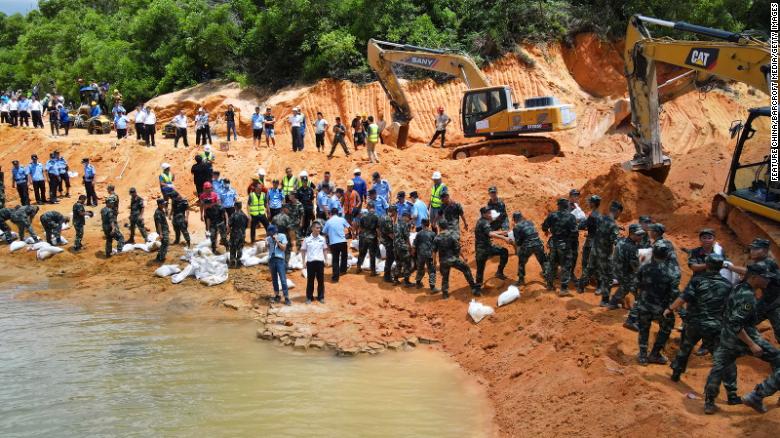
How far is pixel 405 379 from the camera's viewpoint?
10.7 meters

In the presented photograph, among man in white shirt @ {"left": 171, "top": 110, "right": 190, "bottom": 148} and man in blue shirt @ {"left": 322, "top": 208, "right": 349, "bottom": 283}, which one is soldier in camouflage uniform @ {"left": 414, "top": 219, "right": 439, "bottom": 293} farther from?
man in white shirt @ {"left": 171, "top": 110, "right": 190, "bottom": 148}

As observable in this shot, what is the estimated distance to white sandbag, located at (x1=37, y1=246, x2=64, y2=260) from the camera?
1760cm

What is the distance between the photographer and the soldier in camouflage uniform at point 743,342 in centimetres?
768

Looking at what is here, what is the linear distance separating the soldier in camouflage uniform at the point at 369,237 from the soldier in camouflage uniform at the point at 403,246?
2.38 feet

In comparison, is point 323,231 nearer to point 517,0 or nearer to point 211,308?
point 211,308

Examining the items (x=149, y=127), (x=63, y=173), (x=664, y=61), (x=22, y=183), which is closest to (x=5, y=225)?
(x=22, y=183)

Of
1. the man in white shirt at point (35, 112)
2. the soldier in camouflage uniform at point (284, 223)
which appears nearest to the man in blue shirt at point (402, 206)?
the soldier in camouflage uniform at point (284, 223)

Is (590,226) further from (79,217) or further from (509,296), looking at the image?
(79,217)

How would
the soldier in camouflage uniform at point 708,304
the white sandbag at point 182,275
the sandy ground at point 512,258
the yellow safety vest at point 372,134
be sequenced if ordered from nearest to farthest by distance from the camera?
the soldier in camouflage uniform at point 708,304, the sandy ground at point 512,258, the white sandbag at point 182,275, the yellow safety vest at point 372,134

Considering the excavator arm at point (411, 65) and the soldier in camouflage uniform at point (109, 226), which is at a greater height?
the excavator arm at point (411, 65)

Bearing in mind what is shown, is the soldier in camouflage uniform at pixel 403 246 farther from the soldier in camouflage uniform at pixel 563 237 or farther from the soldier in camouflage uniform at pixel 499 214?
the soldier in camouflage uniform at pixel 563 237

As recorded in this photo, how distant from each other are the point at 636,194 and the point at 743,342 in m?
8.05

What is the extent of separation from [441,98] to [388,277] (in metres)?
14.4

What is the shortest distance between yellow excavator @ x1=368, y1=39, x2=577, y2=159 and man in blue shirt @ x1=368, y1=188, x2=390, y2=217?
688cm
